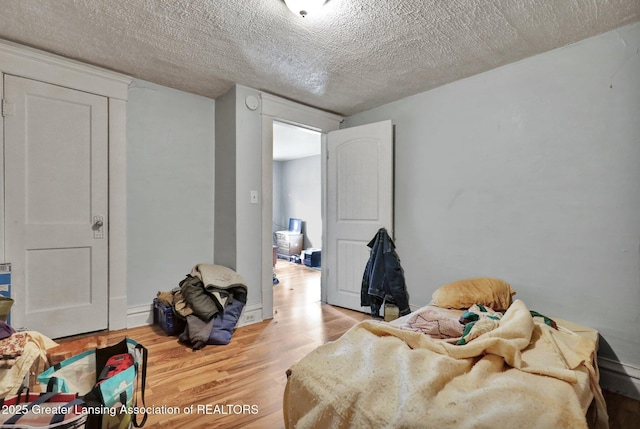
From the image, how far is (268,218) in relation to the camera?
3158 millimetres

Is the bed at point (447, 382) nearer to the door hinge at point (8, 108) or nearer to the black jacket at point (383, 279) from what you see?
the black jacket at point (383, 279)

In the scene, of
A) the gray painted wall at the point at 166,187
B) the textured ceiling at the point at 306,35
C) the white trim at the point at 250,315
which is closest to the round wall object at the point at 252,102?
the textured ceiling at the point at 306,35

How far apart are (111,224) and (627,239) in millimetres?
3811

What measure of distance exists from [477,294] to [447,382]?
1.32 metres

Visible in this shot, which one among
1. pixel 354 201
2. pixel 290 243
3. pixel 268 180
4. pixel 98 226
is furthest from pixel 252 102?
pixel 290 243

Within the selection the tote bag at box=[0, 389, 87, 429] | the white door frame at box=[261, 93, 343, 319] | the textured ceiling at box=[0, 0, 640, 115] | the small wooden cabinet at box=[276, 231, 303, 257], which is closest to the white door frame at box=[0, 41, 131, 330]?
the textured ceiling at box=[0, 0, 640, 115]

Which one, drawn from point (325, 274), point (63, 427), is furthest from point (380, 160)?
point (63, 427)

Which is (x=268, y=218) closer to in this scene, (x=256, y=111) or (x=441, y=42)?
(x=256, y=111)

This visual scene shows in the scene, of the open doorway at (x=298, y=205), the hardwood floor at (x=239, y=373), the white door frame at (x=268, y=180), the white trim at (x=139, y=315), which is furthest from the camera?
the open doorway at (x=298, y=205)

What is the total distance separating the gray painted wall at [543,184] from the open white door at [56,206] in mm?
2862

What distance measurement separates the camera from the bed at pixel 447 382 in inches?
40.6

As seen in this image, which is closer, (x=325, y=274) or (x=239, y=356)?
(x=239, y=356)

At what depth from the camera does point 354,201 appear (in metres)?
3.44

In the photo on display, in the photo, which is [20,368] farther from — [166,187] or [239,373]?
[166,187]
